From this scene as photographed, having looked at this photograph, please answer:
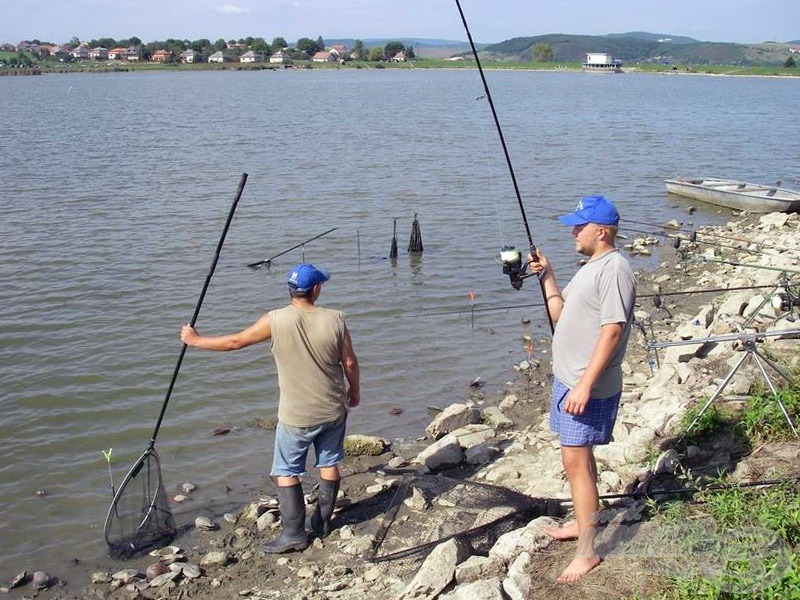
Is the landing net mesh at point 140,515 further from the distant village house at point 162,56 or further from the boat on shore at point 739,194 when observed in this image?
the distant village house at point 162,56

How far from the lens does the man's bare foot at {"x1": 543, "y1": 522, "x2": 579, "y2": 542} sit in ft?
15.5

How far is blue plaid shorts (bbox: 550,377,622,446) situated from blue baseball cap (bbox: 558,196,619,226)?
2.87ft

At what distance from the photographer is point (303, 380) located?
5.66m

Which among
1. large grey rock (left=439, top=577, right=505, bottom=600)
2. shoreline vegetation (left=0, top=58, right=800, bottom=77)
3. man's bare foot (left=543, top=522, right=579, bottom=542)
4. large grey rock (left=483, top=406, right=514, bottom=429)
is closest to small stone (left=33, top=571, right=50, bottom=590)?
large grey rock (left=439, top=577, right=505, bottom=600)

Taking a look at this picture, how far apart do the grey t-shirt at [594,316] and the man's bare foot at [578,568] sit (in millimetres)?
840

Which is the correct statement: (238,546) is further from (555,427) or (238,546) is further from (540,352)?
(540,352)

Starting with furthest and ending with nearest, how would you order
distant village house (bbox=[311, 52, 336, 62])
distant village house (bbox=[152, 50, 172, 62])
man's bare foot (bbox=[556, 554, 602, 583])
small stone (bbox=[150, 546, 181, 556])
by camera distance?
1. distant village house (bbox=[311, 52, 336, 62])
2. distant village house (bbox=[152, 50, 172, 62])
3. small stone (bbox=[150, 546, 181, 556])
4. man's bare foot (bbox=[556, 554, 602, 583])

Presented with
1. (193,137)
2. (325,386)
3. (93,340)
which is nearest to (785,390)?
(325,386)

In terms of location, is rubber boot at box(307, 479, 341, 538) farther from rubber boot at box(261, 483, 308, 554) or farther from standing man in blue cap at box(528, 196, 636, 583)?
standing man in blue cap at box(528, 196, 636, 583)

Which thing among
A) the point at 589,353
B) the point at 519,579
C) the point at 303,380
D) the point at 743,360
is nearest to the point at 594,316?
the point at 589,353

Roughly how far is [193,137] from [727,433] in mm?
31933

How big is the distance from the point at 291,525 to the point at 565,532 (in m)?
2.18

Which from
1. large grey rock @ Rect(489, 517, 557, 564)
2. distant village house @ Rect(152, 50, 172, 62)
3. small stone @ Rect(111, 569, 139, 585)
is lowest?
small stone @ Rect(111, 569, 139, 585)

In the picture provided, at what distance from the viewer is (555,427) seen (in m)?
4.57
